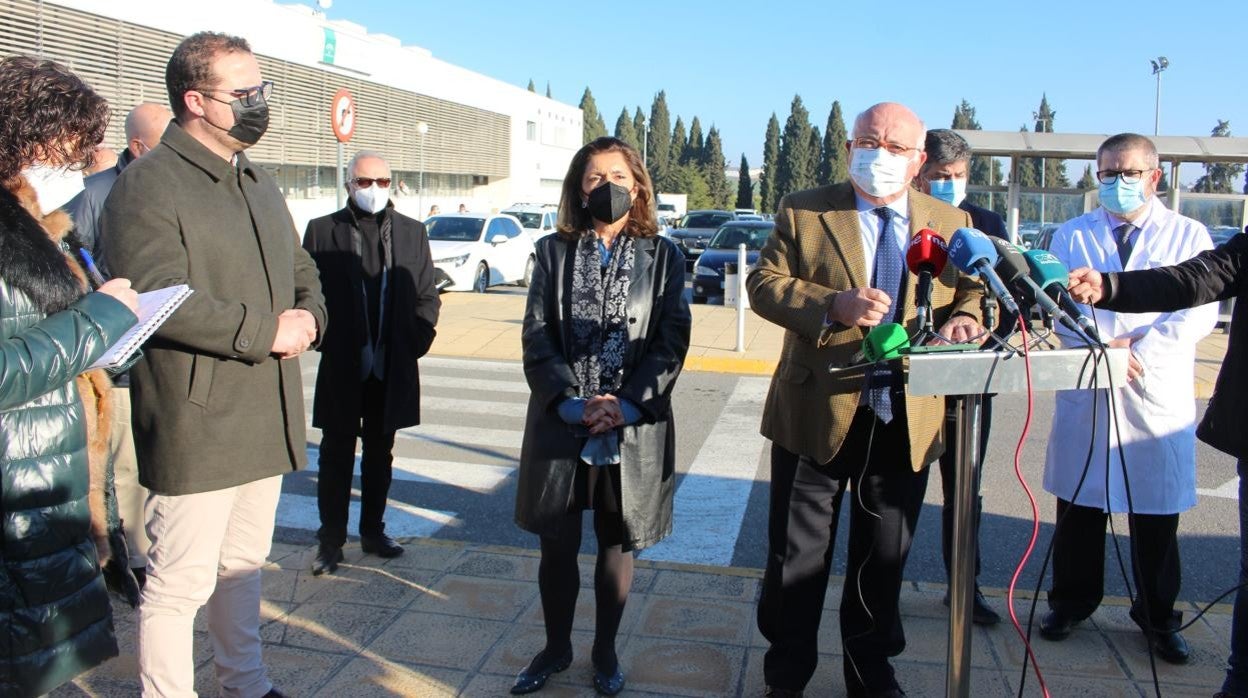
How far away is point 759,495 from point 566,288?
317cm

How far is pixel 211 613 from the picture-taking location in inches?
132

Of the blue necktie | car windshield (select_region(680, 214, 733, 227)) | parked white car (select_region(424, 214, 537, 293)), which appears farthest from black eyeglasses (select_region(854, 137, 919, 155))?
car windshield (select_region(680, 214, 733, 227))

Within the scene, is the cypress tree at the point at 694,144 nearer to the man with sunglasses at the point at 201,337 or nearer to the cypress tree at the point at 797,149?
the cypress tree at the point at 797,149

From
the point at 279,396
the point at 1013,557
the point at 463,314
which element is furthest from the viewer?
the point at 463,314

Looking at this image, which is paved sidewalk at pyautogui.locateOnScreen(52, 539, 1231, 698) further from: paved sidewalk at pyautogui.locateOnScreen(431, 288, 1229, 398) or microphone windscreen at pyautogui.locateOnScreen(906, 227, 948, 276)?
paved sidewalk at pyautogui.locateOnScreen(431, 288, 1229, 398)

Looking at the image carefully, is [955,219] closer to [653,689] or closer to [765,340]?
[653,689]


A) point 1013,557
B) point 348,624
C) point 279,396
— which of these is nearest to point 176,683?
point 279,396

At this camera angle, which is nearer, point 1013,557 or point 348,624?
point 348,624

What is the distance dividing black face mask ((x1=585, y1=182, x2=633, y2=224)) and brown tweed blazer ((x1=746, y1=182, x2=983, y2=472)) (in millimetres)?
531

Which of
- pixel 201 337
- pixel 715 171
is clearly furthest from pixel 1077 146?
pixel 715 171

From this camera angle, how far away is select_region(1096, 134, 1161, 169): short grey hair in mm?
4258

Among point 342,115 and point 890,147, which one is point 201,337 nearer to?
point 890,147

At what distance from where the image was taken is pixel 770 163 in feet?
271

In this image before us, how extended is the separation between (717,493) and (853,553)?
115 inches
